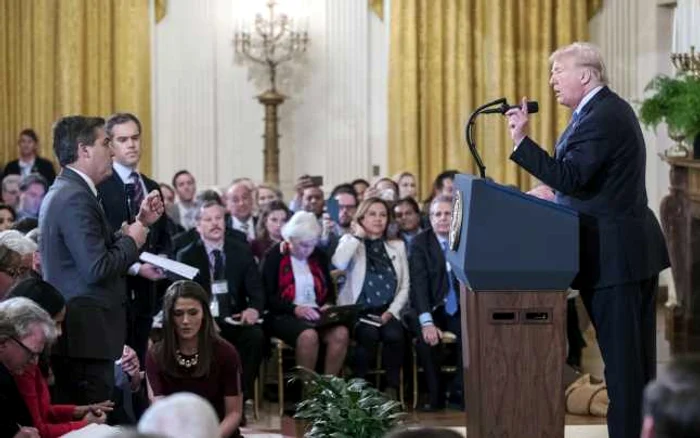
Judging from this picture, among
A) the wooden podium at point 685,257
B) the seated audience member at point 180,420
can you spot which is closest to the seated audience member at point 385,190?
the wooden podium at point 685,257

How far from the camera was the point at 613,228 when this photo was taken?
4832mm

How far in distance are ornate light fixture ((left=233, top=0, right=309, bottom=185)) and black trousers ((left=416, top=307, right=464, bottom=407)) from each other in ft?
16.0

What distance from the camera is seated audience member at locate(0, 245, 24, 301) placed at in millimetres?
5586

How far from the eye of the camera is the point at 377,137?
13.1 meters

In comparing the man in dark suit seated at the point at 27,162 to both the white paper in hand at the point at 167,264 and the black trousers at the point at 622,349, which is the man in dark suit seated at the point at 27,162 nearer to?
the white paper in hand at the point at 167,264

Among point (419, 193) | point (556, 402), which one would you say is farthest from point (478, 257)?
point (419, 193)

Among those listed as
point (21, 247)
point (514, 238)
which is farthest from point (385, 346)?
point (514, 238)

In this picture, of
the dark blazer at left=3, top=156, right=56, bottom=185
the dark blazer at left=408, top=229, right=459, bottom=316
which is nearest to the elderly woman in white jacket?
the dark blazer at left=408, top=229, right=459, bottom=316

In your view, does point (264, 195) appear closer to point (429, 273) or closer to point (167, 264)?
point (429, 273)

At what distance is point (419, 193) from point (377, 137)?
2.20ft

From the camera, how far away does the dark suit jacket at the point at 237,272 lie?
25.1 feet

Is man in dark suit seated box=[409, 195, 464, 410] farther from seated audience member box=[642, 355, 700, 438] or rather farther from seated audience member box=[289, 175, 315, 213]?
seated audience member box=[642, 355, 700, 438]

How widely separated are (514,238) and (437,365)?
3.46 m

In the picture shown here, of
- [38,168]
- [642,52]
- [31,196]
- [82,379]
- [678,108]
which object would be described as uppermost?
[642,52]
